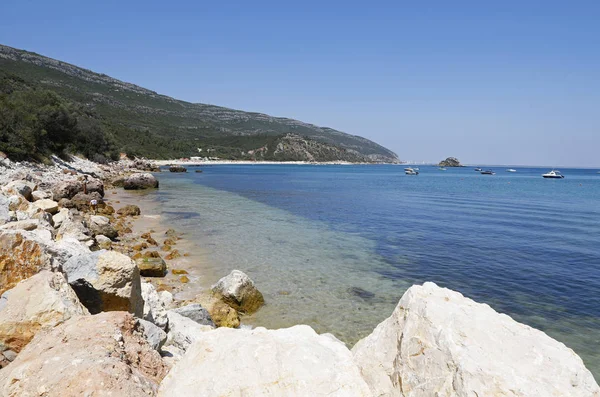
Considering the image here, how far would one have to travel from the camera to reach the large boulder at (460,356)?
3201mm

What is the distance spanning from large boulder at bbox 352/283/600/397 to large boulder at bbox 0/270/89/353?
153 inches

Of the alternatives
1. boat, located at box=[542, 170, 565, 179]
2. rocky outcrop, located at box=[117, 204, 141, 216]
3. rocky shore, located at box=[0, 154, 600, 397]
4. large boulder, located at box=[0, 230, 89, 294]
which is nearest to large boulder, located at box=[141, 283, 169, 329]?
rocky shore, located at box=[0, 154, 600, 397]

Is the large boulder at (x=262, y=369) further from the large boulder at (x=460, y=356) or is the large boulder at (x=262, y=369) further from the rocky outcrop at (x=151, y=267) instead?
the rocky outcrop at (x=151, y=267)

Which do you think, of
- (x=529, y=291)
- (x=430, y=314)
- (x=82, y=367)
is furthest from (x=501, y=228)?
(x=82, y=367)

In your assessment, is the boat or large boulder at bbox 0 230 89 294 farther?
the boat

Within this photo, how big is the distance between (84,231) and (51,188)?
769 inches

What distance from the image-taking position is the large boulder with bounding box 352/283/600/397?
3.20 meters

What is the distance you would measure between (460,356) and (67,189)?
34.4m

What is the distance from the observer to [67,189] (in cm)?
3025

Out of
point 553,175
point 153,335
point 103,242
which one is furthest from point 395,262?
point 553,175

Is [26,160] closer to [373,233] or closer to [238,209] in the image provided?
[238,209]

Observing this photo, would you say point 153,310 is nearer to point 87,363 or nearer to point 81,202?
point 87,363

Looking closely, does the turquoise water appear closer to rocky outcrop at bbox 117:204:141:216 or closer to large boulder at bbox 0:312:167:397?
rocky outcrop at bbox 117:204:141:216

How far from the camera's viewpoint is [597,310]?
39.5 ft
